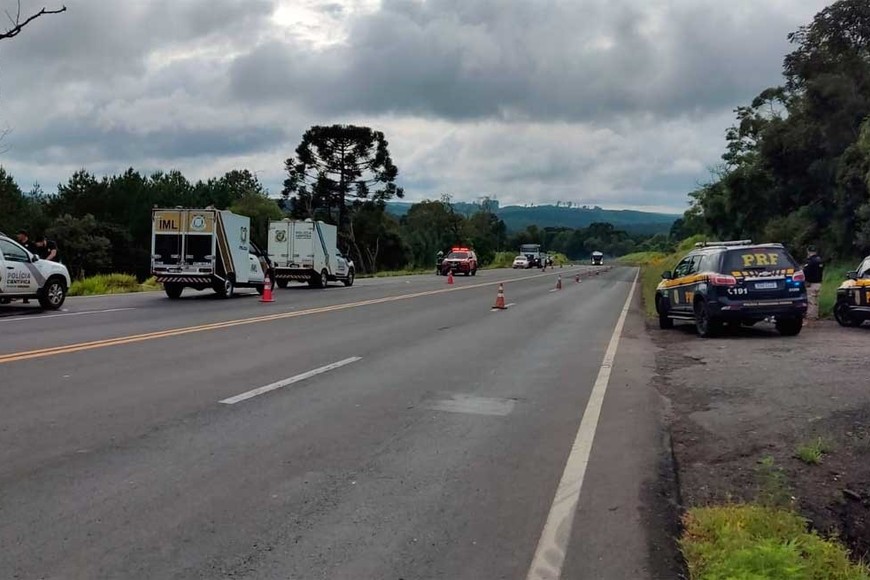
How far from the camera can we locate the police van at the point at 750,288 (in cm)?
1448

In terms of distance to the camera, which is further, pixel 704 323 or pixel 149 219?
pixel 149 219

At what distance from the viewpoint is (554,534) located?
15.4ft

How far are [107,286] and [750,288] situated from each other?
22463 mm

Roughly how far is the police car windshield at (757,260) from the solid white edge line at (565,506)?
699 cm

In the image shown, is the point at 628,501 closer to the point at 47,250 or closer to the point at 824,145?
the point at 47,250

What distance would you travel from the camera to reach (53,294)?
18.6 meters

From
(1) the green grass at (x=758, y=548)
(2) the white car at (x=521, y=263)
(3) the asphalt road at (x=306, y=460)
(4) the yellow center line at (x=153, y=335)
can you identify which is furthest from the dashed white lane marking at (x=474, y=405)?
(2) the white car at (x=521, y=263)

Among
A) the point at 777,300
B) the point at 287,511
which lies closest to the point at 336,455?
the point at 287,511

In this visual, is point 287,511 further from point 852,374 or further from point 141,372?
point 852,374

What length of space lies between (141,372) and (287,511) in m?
5.34

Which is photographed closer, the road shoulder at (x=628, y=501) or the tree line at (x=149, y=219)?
the road shoulder at (x=628, y=501)

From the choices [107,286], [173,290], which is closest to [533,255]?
[107,286]

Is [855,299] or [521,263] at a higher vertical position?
→ [855,299]

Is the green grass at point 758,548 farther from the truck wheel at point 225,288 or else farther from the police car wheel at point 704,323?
the truck wheel at point 225,288
